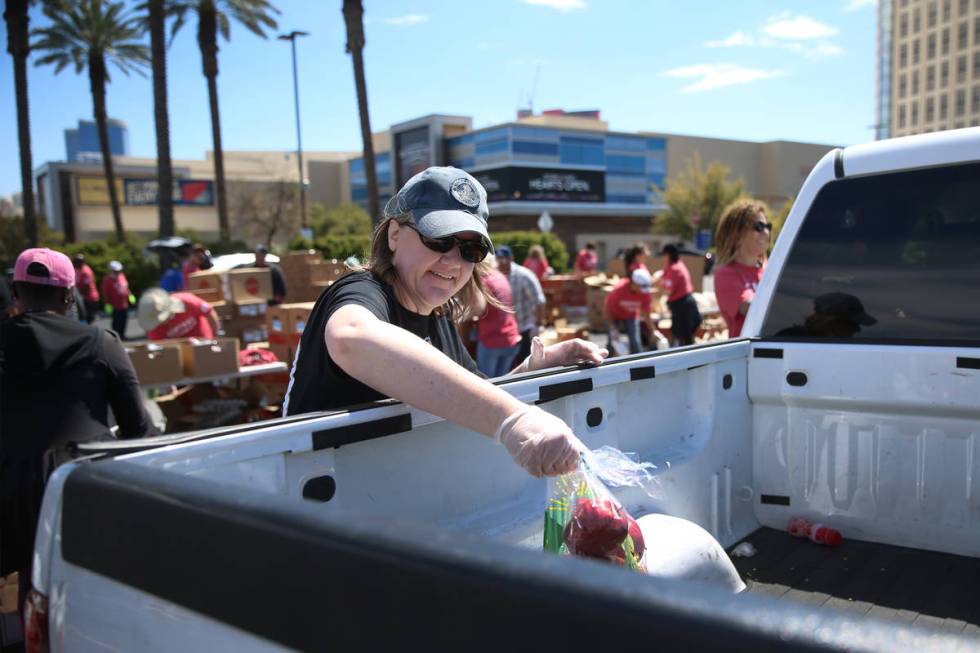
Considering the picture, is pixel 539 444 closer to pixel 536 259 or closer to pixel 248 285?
pixel 248 285

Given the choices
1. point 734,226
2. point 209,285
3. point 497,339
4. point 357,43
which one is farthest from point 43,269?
point 357,43

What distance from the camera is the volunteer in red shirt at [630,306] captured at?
10055 mm

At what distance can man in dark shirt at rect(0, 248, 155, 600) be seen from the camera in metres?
2.92

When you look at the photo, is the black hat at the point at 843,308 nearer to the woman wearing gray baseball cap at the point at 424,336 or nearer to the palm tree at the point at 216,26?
the woman wearing gray baseball cap at the point at 424,336

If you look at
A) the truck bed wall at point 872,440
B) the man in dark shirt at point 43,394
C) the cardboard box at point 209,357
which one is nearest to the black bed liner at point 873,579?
the truck bed wall at point 872,440

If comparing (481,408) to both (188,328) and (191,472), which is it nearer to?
(191,472)

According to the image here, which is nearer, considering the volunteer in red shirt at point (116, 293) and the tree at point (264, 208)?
the volunteer in red shirt at point (116, 293)

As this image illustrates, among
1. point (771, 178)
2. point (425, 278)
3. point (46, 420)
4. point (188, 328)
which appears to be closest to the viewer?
point (425, 278)

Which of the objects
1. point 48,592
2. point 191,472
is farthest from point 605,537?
point 48,592

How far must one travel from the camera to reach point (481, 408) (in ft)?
5.34

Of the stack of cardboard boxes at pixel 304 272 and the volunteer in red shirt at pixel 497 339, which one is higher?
the stack of cardboard boxes at pixel 304 272

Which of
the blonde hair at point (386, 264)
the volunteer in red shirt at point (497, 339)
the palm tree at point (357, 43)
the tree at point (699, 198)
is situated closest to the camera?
the blonde hair at point (386, 264)

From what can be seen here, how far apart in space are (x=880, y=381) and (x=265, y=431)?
2249 millimetres

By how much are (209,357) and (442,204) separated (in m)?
5.87
